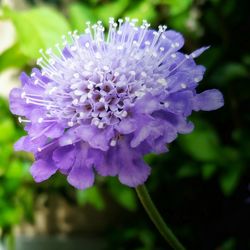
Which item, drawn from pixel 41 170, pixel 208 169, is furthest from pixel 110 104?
pixel 208 169

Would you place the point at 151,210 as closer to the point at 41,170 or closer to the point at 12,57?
the point at 41,170

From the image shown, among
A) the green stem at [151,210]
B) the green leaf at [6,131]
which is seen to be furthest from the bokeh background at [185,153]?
the green stem at [151,210]

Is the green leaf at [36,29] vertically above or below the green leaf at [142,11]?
above

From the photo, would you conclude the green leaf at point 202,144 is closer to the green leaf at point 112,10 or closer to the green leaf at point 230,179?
the green leaf at point 230,179

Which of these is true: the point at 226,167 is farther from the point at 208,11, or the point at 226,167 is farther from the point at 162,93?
the point at 162,93

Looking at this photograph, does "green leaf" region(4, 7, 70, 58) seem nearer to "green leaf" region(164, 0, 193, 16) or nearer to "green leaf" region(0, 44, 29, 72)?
"green leaf" region(0, 44, 29, 72)

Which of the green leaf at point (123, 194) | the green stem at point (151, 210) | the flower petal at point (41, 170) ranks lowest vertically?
the green leaf at point (123, 194)

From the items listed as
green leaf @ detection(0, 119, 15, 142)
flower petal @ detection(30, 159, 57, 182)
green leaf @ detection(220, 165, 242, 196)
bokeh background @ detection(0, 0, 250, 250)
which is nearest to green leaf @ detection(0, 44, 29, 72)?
bokeh background @ detection(0, 0, 250, 250)

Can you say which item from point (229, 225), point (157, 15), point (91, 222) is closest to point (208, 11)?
point (157, 15)
